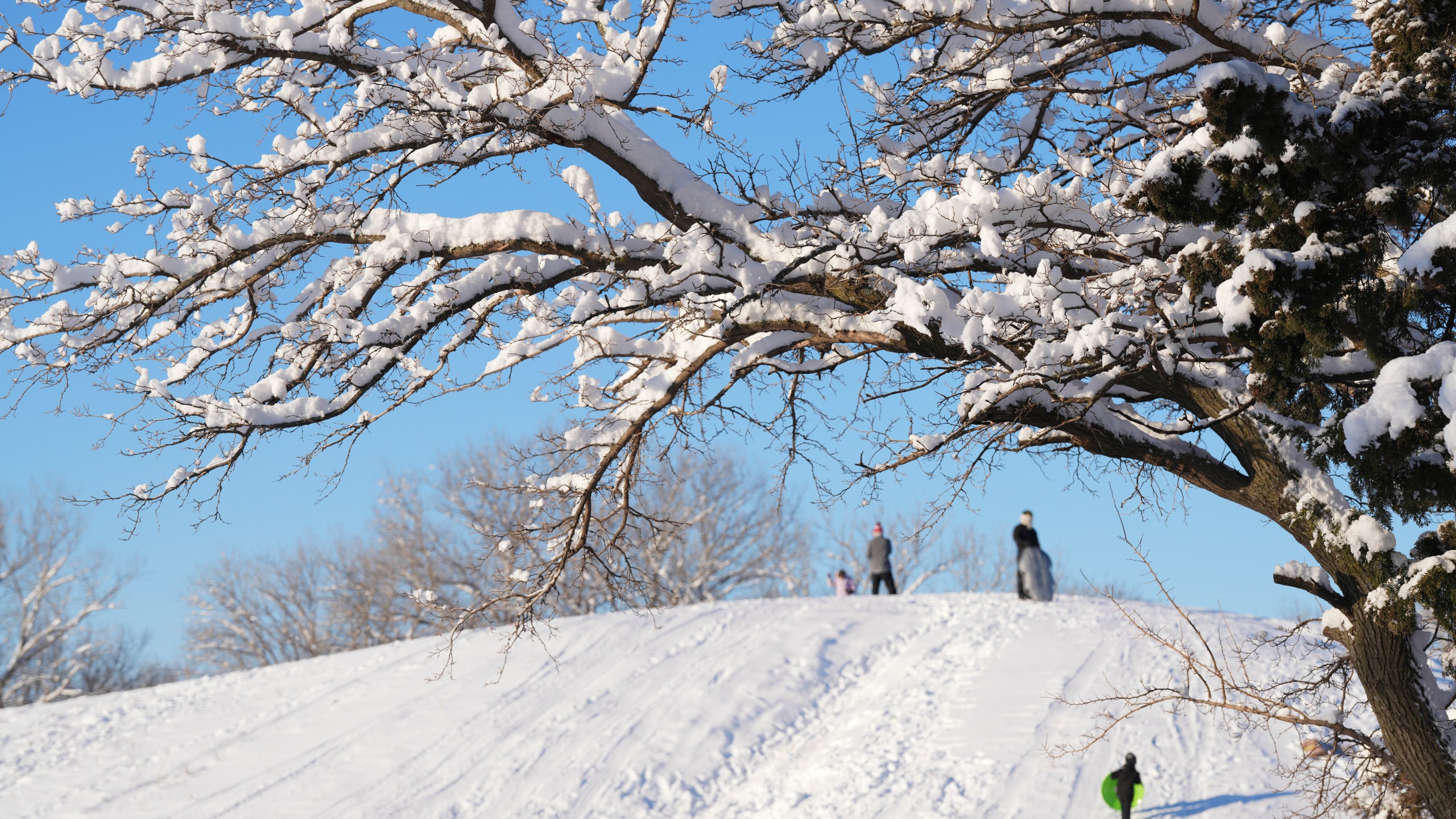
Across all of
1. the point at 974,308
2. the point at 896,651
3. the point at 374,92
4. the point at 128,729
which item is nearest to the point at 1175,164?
the point at 974,308

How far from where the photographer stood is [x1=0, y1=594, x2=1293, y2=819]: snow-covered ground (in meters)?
11.2

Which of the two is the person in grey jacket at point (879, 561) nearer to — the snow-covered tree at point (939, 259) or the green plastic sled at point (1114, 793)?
the green plastic sled at point (1114, 793)

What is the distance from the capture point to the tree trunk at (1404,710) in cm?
518

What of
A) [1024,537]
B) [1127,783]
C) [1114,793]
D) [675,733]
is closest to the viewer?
[1127,783]

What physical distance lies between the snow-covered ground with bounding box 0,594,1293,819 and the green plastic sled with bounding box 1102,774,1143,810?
71 cm

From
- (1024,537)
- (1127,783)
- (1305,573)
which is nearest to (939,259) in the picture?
(1305,573)

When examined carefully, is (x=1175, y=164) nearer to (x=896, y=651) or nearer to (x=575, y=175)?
Result: (x=575, y=175)

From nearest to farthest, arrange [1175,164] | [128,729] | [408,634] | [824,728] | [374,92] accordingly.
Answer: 1. [1175,164]
2. [374,92]
3. [824,728]
4. [128,729]
5. [408,634]

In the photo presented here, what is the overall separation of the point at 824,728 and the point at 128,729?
31.0ft

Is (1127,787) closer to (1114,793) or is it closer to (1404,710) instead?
(1114,793)

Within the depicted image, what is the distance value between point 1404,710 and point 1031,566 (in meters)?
12.5

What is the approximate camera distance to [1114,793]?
31.3 ft

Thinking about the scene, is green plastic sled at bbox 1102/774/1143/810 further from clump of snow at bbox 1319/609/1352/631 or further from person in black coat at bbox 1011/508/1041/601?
person in black coat at bbox 1011/508/1041/601

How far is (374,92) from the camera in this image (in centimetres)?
548
